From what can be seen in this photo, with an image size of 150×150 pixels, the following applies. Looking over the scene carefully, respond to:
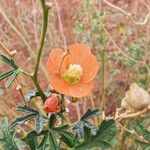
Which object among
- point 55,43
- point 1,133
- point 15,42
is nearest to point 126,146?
point 55,43

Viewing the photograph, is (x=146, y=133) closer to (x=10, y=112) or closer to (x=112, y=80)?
(x=10, y=112)

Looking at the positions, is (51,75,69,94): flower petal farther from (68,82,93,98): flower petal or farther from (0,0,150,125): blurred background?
(0,0,150,125): blurred background

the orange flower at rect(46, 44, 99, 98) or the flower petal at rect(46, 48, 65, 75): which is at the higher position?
the flower petal at rect(46, 48, 65, 75)

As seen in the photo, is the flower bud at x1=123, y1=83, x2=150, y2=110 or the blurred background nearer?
the flower bud at x1=123, y1=83, x2=150, y2=110

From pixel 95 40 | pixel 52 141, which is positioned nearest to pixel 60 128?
pixel 52 141

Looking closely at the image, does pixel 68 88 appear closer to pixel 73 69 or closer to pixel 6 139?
pixel 73 69

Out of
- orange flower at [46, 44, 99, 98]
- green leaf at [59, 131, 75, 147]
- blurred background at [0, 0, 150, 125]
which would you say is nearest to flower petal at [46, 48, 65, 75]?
orange flower at [46, 44, 99, 98]
